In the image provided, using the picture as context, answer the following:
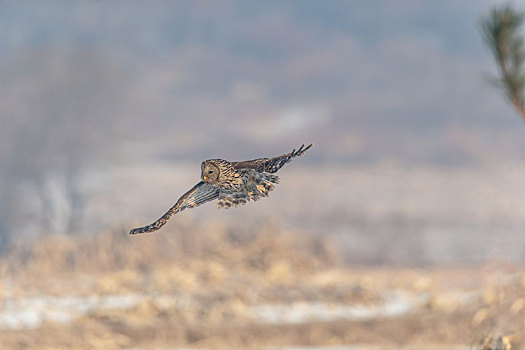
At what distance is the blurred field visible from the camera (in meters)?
6.17

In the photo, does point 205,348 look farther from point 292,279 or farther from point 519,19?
point 519,19

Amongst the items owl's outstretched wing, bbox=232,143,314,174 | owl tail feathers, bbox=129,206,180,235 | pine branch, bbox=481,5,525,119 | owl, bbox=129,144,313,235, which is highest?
pine branch, bbox=481,5,525,119

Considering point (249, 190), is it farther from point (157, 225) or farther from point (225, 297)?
point (225, 297)

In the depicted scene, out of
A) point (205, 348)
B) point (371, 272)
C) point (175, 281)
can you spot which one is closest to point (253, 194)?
point (205, 348)

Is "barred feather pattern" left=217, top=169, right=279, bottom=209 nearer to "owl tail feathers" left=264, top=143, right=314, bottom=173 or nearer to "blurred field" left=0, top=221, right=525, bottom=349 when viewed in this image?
"owl tail feathers" left=264, top=143, right=314, bottom=173

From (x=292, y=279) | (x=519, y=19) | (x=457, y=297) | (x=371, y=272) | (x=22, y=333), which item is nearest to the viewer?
(x=519, y=19)

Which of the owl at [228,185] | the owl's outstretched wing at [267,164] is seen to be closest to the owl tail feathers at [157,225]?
the owl at [228,185]

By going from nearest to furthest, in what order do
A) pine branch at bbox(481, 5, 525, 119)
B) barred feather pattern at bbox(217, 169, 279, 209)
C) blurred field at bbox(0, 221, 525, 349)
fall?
1. barred feather pattern at bbox(217, 169, 279, 209)
2. pine branch at bbox(481, 5, 525, 119)
3. blurred field at bbox(0, 221, 525, 349)

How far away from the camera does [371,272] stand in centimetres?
878

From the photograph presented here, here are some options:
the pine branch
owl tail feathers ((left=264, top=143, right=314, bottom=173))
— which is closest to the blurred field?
the pine branch

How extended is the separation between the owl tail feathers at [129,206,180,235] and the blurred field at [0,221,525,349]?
3.81 m

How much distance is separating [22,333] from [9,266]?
1796 mm

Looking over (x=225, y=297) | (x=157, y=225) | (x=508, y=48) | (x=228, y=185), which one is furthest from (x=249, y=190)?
(x=225, y=297)

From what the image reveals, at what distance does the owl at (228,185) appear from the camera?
39.6 inches
